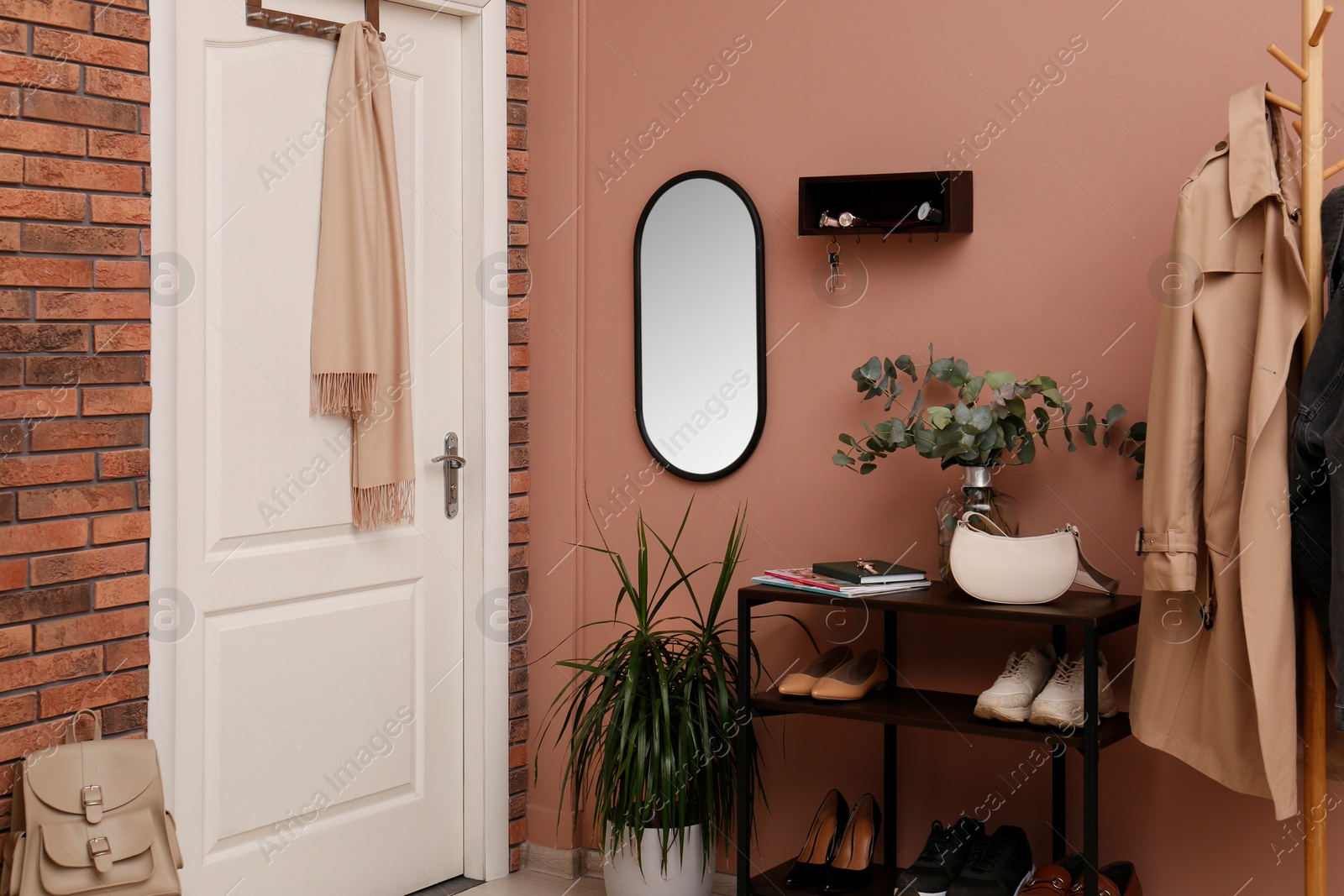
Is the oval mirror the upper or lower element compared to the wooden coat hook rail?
lower

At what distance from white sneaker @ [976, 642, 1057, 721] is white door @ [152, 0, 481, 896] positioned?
1367 mm

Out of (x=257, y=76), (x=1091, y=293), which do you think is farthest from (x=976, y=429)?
(x=257, y=76)

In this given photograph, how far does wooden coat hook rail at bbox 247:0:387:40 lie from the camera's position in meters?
2.53

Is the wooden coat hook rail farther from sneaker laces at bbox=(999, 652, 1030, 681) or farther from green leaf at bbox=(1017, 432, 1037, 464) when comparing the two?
sneaker laces at bbox=(999, 652, 1030, 681)

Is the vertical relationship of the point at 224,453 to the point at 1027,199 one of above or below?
below

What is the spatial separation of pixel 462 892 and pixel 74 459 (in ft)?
4.65

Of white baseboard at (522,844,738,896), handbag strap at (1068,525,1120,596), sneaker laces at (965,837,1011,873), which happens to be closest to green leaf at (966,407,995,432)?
handbag strap at (1068,525,1120,596)

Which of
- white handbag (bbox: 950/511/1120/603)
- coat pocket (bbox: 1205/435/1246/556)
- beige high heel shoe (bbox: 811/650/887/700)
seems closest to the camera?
coat pocket (bbox: 1205/435/1246/556)

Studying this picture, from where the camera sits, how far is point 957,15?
2.52m

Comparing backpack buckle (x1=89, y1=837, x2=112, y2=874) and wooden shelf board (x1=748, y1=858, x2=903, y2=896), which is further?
wooden shelf board (x1=748, y1=858, x2=903, y2=896)

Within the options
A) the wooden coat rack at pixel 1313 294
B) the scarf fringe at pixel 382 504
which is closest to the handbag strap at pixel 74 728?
the scarf fringe at pixel 382 504

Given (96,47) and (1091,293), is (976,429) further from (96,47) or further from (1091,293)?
(96,47)

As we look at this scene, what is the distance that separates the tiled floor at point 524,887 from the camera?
9.57 feet

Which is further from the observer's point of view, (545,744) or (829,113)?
(545,744)
